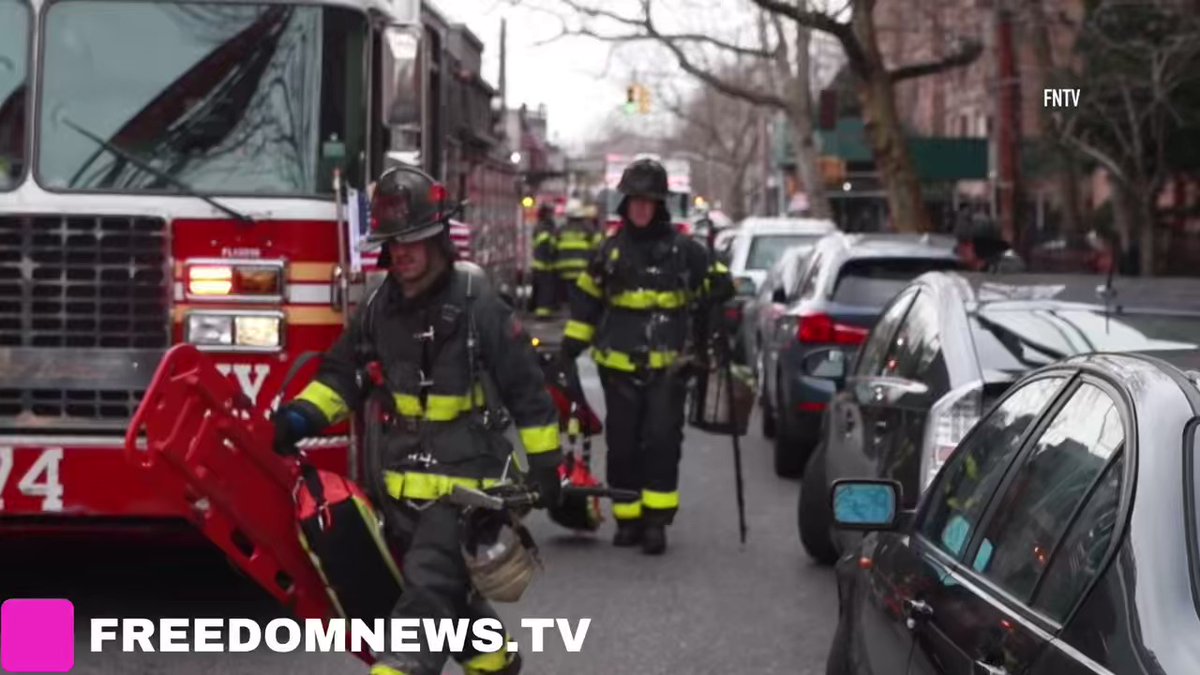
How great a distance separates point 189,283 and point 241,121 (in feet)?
2.59

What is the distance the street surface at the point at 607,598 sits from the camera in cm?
780

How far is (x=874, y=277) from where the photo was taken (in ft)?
42.2

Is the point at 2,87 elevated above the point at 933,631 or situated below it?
above

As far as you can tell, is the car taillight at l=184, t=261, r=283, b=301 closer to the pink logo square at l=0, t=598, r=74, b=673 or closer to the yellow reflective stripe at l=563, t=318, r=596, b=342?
the pink logo square at l=0, t=598, r=74, b=673

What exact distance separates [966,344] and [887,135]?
66.3 feet

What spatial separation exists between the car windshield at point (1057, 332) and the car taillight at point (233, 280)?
9.29 feet

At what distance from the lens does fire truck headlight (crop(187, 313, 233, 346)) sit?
316 inches

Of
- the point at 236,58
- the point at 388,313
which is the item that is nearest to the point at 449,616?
the point at 388,313

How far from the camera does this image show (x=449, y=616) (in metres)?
5.98

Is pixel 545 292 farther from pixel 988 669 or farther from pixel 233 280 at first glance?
pixel 988 669

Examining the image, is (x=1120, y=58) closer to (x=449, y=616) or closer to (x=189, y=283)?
(x=189, y=283)

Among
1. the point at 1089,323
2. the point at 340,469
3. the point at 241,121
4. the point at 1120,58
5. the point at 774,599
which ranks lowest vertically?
the point at 774,599

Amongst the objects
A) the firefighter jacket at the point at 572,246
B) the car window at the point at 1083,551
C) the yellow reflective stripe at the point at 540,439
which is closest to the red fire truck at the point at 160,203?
the yellow reflective stripe at the point at 540,439

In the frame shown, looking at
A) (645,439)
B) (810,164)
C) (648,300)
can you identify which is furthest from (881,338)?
(810,164)
